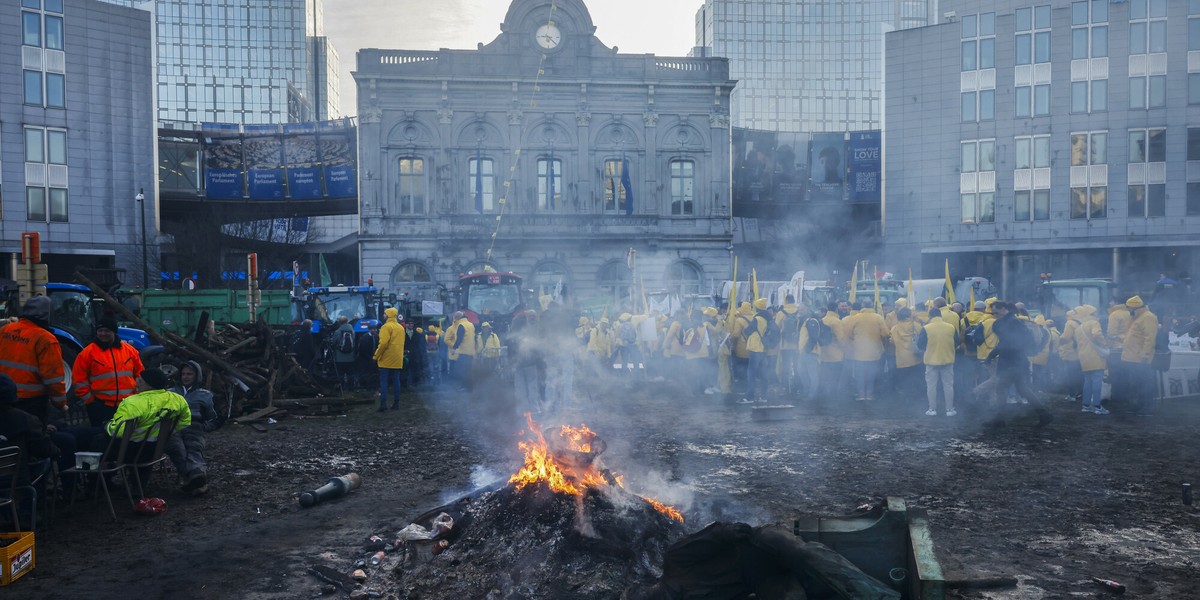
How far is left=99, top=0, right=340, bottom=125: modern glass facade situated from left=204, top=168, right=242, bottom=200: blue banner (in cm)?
6511

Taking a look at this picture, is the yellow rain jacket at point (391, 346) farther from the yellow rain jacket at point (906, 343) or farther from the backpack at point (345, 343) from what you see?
the yellow rain jacket at point (906, 343)

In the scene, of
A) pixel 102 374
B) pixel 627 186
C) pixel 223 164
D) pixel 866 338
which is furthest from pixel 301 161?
pixel 102 374

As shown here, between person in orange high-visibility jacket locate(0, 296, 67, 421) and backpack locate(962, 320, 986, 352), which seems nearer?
person in orange high-visibility jacket locate(0, 296, 67, 421)

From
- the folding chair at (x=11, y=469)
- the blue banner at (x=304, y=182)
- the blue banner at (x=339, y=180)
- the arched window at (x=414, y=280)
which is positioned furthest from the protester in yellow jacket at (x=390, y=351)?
the blue banner at (x=304, y=182)

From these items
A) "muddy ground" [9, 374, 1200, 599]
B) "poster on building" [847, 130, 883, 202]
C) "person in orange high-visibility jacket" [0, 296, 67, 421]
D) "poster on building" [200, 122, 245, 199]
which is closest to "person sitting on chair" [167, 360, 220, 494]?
"muddy ground" [9, 374, 1200, 599]

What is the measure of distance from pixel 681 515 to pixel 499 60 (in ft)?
127

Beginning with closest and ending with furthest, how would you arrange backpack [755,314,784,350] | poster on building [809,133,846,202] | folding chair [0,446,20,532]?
1. folding chair [0,446,20,532]
2. backpack [755,314,784,350]
3. poster on building [809,133,846,202]

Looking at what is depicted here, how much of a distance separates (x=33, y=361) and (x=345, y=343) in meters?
11.0

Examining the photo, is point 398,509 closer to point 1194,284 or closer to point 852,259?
point 1194,284

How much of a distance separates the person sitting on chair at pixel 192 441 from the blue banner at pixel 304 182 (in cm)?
3693

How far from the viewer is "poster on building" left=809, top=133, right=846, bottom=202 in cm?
4750

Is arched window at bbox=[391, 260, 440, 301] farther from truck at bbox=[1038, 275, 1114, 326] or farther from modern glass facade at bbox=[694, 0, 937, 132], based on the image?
modern glass facade at bbox=[694, 0, 937, 132]

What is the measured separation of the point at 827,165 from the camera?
47.9 m

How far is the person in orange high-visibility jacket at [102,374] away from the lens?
29.1 feet
